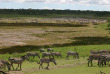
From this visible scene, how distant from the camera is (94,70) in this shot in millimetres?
20609

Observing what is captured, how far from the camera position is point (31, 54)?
30.9 m

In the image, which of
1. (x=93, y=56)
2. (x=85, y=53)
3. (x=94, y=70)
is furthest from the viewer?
(x=85, y=53)

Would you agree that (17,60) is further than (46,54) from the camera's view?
No

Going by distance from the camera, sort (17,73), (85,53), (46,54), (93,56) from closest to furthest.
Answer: (17,73)
(93,56)
(46,54)
(85,53)

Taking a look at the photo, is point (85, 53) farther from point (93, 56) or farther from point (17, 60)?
point (17, 60)

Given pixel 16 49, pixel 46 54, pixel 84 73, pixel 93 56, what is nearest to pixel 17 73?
pixel 84 73

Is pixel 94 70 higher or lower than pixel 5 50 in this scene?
higher

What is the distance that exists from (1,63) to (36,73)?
11.7 ft

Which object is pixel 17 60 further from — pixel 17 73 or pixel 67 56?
pixel 67 56

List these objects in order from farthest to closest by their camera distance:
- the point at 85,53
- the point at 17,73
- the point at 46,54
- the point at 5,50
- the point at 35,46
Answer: the point at 35,46 → the point at 5,50 → the point at 85,53 → the point at 46,54 → the point at 17,73

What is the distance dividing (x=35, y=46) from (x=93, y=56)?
21256 millimetres

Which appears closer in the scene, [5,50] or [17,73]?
[17,73]

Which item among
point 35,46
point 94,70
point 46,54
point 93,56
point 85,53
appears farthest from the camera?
point 35,46

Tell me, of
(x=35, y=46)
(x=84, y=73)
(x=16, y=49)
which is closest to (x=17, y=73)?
(x=84, y=73)
